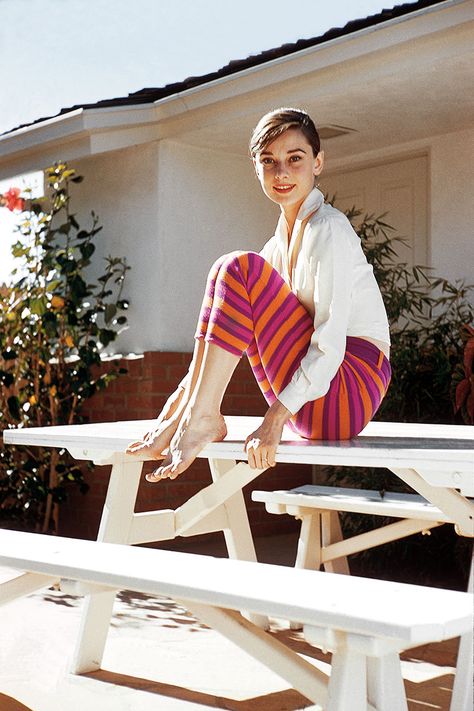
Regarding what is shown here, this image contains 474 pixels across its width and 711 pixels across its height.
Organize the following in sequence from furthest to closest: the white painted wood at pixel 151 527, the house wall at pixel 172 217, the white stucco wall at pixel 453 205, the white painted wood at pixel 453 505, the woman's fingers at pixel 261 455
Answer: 1. the house wall at pixel 172 217
2. the white stucco wall at pixel 453 205
3. the white painted wood at pixel 151 527
4. the white painted wood at pixel 453 505
5. the woman's fingers at pixel 261 455

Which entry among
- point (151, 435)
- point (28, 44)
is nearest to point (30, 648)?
point (151, 435)

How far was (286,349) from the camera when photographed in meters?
3.03

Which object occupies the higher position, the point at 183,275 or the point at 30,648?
the point at 183,275

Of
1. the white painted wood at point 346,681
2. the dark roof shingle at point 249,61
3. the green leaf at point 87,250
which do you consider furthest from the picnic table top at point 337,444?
the green leaf at point 87,250

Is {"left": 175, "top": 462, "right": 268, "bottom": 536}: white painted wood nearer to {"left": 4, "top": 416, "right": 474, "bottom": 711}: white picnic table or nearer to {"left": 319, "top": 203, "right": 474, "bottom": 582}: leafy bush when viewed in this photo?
{"left": 4, "top": 416, "right": 474, "bottom": 711}: white picnic table

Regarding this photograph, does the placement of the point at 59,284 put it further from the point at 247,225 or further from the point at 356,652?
the point at 356,652

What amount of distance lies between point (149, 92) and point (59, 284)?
1.37m

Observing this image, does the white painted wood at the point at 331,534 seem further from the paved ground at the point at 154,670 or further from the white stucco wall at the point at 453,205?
the white stucco wall at the point at 453,205

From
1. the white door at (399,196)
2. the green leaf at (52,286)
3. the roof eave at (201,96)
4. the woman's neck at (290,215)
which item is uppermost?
the roof eave at (201,96)

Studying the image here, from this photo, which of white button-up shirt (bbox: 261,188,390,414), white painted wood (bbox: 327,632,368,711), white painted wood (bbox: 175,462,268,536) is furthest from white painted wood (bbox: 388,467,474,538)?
white painted wood (bbox: 327,632,368,711)

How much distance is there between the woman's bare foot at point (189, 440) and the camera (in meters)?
3.00

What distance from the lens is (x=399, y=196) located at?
20.9 ft

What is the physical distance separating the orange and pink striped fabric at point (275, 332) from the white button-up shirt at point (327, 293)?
0.10 metres

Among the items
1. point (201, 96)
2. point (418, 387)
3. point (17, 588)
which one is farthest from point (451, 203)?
point (17, 588)
